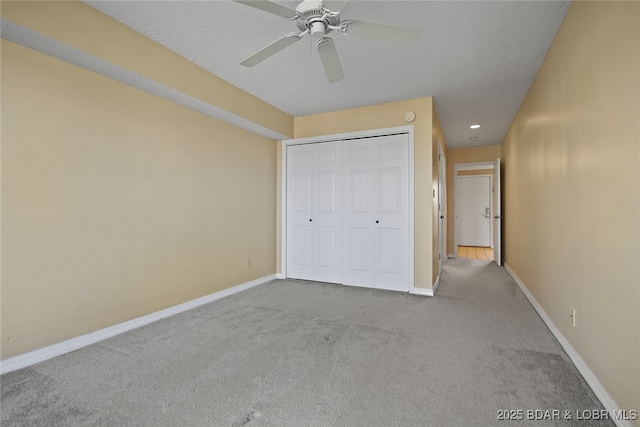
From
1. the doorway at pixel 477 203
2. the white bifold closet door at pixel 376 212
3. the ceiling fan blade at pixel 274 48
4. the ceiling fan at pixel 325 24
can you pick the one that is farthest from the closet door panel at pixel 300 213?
the doorway at pixel 477 203

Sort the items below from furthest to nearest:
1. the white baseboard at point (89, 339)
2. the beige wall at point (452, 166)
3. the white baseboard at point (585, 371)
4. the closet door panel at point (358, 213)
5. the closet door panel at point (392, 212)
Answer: the beige wall at point (452, 166) → the closet door panel at point (358, 213) → the closet door panel at point (392, 212) → the white baseboard at point (89, 339) → the white baseboard at point (585, 371)

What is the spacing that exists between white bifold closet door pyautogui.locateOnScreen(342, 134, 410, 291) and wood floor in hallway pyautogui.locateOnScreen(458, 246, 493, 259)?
3661 millimetres

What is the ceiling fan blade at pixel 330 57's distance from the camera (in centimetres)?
176

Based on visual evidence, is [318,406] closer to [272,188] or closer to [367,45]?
[367,45]

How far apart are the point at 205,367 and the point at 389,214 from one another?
266 cm

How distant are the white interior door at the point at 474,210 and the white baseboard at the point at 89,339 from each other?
22.9ft

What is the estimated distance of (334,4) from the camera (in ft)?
4.97

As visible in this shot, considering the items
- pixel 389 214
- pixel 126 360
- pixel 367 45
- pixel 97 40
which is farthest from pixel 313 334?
pixel 97 40

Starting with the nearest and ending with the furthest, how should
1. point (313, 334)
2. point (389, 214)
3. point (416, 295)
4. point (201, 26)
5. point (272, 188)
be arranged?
point (201, 26), point (313, 334), point (416, 295), point (389, 214), point (272, 188)

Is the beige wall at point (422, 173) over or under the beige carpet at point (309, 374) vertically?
over

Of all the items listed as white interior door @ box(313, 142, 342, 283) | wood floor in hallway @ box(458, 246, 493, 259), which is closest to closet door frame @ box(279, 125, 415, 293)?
white interior door @ box(313, 142, 342, 283)

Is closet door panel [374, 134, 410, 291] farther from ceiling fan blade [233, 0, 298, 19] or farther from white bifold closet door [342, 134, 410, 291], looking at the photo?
ceiling fan blade [233, 0, 298, 19]

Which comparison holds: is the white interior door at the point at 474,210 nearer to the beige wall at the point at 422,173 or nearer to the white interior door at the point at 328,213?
the beige wall at the point at 422,173

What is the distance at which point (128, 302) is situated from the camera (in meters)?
2.46
